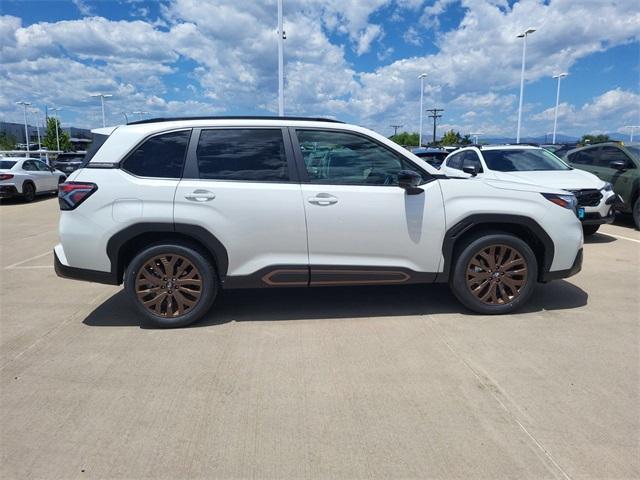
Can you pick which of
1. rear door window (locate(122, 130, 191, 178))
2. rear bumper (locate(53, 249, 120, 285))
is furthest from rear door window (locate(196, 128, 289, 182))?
rear bumper (locate(53, 249, 120, 285))

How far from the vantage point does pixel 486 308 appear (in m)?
4.55

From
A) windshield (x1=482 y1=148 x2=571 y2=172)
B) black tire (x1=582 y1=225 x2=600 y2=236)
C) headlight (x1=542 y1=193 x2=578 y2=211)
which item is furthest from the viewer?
windshield (x1=482 y1=148 x2=571 y2=172)

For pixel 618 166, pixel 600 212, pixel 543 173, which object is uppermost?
pixel 618 166

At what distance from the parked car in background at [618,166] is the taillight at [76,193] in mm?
9624

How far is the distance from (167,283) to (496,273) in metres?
3.02

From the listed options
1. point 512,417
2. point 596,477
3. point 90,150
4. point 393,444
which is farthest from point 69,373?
point 596,477

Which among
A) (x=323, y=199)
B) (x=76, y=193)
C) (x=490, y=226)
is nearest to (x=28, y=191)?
(x=76, y=193)

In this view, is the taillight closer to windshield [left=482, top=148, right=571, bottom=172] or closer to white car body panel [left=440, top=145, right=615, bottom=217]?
white car body panel [left=440, top=145, right=615, bottom=217]

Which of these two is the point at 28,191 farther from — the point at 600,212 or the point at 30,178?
the point at 600,212

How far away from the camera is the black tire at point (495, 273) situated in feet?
14.6

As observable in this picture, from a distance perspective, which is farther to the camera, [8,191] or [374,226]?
[8,191]

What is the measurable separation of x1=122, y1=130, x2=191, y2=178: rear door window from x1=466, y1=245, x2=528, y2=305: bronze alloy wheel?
9.22ft

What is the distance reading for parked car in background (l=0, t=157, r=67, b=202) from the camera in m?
15.4

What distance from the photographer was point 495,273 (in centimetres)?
452
